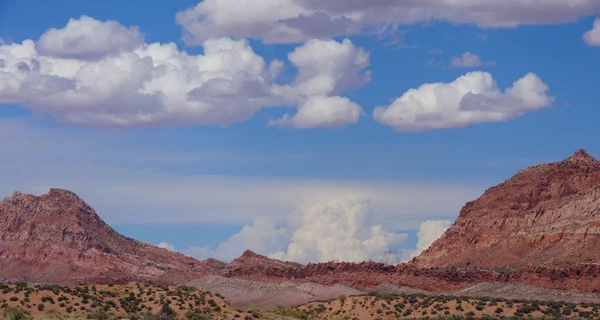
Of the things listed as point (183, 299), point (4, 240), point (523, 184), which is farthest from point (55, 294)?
point (4, 240)

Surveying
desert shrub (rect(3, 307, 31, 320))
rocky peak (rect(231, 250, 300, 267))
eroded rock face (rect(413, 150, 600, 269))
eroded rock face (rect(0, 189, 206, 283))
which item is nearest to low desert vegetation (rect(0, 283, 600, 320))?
desert shrub (rect(3, 307, 31, 320))

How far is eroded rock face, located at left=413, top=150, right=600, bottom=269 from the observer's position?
427ft

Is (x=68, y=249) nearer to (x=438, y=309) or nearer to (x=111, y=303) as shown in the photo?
(x=111, y=303)

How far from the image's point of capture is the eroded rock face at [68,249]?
170m

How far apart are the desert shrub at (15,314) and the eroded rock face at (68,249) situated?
8757 centimetres

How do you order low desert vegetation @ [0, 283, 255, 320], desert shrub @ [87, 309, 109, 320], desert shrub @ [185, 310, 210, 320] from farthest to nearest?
desert shrub @ [185, 310, 210, 320] < low desert vegetation @ [0, 283, 255, 320] < desert shrub @ [87, 309, 109, 320]

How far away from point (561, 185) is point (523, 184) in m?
8.55

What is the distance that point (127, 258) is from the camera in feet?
582

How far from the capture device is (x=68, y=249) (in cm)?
17612

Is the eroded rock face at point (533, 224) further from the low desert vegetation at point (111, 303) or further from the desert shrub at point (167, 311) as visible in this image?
the desert shrub at point (167, 311)

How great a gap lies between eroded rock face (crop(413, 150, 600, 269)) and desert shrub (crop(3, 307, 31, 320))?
241 ft

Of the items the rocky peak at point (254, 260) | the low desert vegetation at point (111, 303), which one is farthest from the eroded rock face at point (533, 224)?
the low desert vegetation at point (111, 303)

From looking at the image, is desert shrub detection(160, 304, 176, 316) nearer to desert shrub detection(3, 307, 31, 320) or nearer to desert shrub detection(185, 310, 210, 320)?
desert shrub detection(185, 310, 210, 320)

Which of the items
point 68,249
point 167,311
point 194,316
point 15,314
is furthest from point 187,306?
point 68,249
